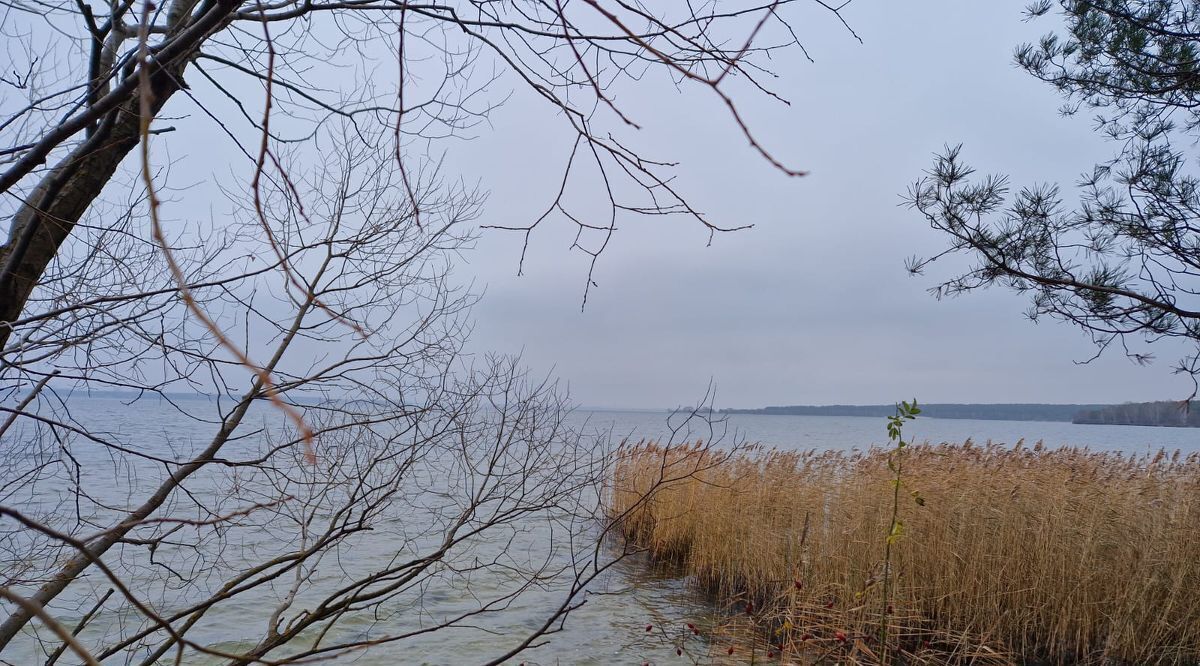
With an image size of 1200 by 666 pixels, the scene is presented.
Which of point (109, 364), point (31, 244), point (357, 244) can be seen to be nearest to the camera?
point (31, 244)

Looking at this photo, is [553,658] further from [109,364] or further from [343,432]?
[109,364]

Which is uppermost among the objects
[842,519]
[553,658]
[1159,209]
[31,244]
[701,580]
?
[1159,209]

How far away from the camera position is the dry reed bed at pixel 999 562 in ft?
17.6

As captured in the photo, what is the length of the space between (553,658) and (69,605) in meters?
4.97

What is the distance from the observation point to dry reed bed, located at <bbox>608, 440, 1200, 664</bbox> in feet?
17.6

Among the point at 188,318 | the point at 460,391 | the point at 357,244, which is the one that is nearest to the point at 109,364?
the point at 188,318

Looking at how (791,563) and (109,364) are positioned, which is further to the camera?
(791,563)

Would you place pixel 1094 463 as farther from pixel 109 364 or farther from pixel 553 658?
pixel 109 364

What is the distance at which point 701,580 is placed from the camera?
26.9 feet

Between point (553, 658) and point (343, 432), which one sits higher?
point (343, 432)

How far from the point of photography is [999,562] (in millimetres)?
5879

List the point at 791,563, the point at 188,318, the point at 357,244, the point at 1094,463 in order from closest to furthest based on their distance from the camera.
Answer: the point at 188,318 < the point at 357,244 < the point at 791,563 < the point at 1094,463

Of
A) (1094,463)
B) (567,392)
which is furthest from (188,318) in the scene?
(1094,463)

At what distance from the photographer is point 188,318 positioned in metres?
2.47
